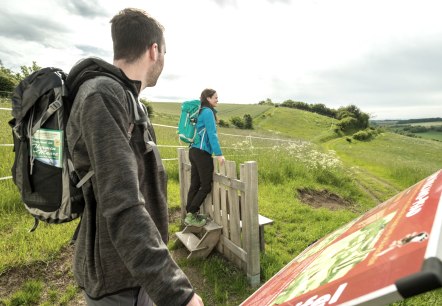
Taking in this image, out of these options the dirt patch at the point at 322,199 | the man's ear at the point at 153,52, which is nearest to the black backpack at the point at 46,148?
the man's ear at the point at 153,52

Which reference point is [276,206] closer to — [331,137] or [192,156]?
[192,156]

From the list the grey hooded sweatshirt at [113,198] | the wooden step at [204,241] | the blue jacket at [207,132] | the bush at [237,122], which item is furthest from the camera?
the bush at [237,122]

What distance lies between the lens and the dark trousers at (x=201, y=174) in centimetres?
502

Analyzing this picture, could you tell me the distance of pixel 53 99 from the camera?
149cm

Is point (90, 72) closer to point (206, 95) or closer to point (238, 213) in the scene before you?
point (238, 213)

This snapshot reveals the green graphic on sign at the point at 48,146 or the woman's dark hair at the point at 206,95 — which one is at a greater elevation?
the woman's dark hair at the point at 206,95

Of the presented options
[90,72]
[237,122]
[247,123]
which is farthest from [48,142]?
[247,123]

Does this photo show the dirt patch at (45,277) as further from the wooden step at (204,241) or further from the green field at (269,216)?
the wooden step at (204,241)

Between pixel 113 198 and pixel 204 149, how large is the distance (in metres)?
3.83

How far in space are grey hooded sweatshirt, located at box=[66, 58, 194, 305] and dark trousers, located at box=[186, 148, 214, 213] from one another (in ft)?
11.2

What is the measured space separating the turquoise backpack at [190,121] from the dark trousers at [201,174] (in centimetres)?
21

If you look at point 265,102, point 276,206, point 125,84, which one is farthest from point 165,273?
point 265,102

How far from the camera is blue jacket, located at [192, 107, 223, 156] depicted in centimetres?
496

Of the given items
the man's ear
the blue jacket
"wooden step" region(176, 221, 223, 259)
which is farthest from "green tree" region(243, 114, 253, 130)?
the man's ear
